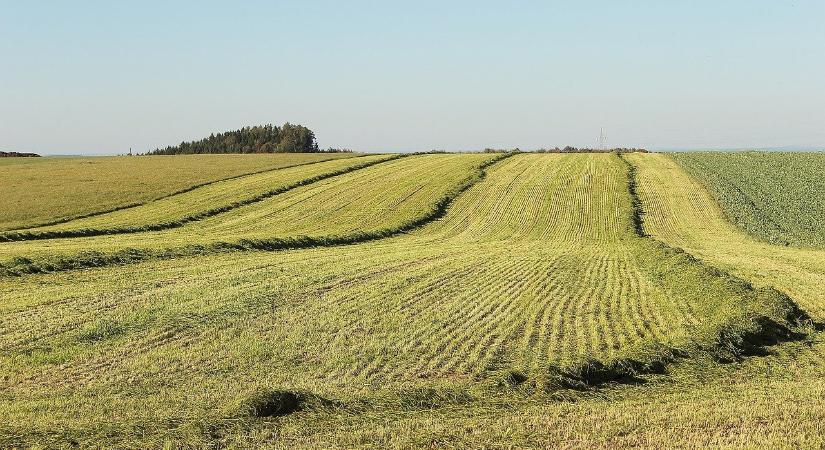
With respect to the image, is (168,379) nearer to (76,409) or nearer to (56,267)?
(76,409)

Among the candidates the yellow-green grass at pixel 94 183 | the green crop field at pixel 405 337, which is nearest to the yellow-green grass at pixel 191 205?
the green crop field at pixel 405 337

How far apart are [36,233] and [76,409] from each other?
997 inches

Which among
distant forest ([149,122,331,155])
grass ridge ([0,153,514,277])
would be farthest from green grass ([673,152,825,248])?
distant forest ([149,122,331,155])

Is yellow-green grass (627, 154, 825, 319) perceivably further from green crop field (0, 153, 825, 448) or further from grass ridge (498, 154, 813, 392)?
grass ridge (498, 154, 813, 392)

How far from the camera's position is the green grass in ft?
131

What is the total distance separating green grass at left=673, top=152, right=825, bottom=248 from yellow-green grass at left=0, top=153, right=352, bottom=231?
34.9 meters

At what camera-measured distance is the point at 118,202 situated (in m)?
46.6

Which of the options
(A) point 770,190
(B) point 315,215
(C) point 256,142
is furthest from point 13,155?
(A) point 770,190

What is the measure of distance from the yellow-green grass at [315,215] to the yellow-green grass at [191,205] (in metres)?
0.64

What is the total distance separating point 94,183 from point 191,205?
485 inches

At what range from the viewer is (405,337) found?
16.5 m

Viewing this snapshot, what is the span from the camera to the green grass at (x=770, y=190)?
39.8m

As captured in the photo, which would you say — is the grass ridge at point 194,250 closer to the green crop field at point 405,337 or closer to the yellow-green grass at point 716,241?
the green crop field at point 405,337

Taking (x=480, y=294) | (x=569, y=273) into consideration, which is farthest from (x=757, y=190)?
(x=480, y=294)
